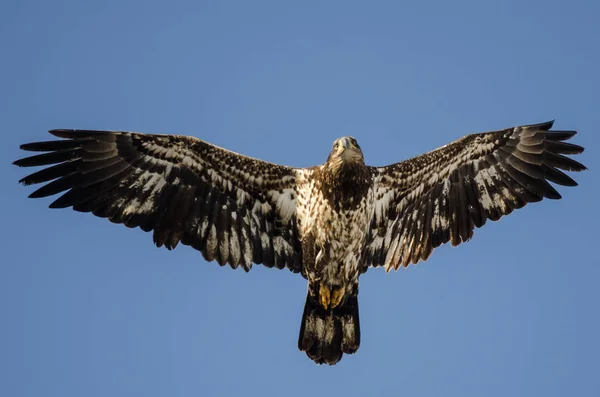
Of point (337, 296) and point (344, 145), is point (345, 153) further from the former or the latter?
point (337, 296)

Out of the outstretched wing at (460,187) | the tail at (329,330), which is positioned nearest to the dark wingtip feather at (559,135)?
the outstretched wing at (460,187)

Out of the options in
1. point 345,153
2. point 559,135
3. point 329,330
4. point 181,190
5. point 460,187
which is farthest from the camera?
point 460,187

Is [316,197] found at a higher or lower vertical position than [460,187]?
lower

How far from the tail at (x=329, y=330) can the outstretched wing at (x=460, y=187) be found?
1.03 meters

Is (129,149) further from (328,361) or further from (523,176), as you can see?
(523,176)

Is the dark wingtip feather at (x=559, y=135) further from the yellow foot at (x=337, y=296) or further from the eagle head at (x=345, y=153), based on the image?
the yellow foot at (x=337, y=296)

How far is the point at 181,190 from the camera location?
15.4 m

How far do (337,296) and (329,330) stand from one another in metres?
0.49

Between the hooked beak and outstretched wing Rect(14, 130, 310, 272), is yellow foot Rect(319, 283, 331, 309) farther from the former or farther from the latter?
the hooked beak

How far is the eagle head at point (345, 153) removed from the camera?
1487 cm

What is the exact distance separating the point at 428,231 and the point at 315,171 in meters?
2.04

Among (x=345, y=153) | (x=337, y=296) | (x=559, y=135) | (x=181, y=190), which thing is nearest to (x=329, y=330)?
(x=337, y=296)

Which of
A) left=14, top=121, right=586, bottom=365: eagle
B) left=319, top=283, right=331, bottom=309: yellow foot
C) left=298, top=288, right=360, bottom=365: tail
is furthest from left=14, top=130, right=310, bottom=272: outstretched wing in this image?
left=298, top=288, right=360, bottom=365: tail

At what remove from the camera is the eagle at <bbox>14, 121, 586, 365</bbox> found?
49.2 ft
